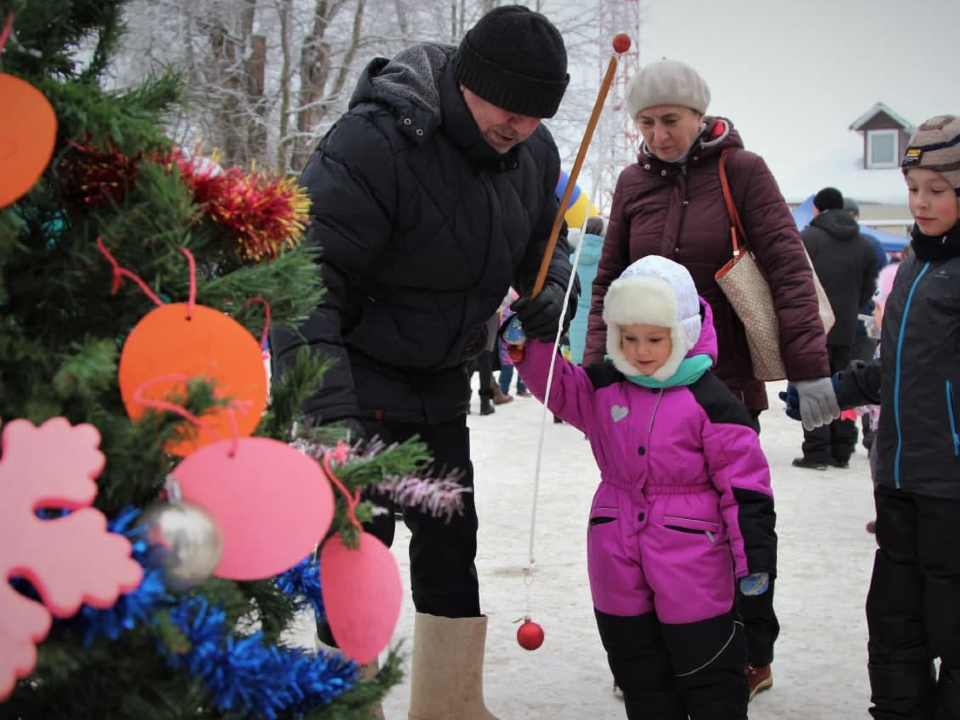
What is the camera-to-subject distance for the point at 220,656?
1.19 m

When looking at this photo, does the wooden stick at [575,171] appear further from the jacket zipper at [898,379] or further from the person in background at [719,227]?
the jacket zipper at [898,379]

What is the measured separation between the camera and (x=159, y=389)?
124 cm

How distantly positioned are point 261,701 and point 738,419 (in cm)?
190

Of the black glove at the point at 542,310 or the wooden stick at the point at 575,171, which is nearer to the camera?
the wooden stick at the point at 575,171

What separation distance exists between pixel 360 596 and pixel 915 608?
216 centimetres

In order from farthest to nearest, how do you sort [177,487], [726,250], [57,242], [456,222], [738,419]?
[726,250] → [738,419] → [456,222] → [57,242] → [177,487]

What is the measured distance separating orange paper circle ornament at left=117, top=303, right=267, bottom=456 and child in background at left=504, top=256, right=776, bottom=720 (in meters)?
1.68

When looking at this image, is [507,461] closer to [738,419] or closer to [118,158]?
[738,419]

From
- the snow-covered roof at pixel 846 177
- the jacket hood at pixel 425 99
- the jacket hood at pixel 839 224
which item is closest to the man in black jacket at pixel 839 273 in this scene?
the jacket hood at pixel 839 224

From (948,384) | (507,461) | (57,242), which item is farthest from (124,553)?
(507,461)

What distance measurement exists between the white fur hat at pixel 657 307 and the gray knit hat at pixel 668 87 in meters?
0.54

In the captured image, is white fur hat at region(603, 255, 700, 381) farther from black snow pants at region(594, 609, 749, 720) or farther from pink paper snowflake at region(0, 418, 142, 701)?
pink paper snowflake at region(0, 418, 142, 701)

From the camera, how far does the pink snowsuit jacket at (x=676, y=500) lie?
2797mm

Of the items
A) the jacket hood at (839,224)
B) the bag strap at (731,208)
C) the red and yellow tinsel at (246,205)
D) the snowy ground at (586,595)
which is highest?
the jacket hood at (839,224)
